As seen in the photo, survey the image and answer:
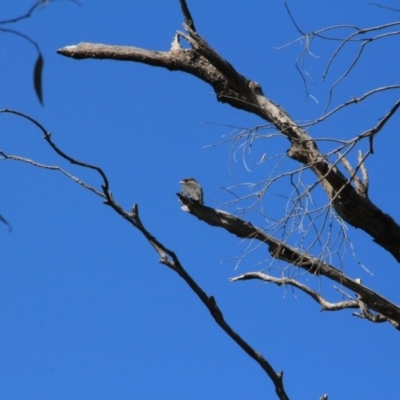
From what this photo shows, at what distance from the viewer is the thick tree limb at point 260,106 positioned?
3518mm

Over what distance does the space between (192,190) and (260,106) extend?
480mm

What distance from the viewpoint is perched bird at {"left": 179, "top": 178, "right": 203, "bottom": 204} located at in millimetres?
3678

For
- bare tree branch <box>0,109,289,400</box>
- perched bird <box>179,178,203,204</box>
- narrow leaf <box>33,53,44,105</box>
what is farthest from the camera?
perched bird <box>179,178,203,204</box>

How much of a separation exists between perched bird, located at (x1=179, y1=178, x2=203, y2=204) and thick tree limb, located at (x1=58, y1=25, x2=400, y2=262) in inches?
15.7

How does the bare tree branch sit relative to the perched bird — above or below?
below

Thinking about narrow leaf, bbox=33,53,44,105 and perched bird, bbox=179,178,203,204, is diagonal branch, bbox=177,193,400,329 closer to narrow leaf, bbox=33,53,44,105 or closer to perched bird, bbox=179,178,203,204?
perched bird, bbox=179,178,203,204

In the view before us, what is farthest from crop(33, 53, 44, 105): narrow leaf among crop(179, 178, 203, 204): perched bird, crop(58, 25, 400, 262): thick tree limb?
crop(179, 178, 203, 204): perched bird

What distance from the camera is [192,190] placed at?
3.74 metres

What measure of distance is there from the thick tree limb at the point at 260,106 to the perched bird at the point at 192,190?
399mm

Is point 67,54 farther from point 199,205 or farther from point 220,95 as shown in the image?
point 199,205

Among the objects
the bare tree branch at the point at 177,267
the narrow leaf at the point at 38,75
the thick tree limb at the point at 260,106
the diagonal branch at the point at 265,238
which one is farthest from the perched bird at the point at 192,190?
the narrow leaf at the point at 38,75

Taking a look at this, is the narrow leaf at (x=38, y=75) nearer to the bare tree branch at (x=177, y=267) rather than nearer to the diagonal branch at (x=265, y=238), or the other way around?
the bare tree branch at (x=177, y=267)

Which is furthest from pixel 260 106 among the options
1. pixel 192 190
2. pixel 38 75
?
pixel 38 75

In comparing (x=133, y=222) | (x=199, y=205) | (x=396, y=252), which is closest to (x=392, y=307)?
(x=396, y=252)
